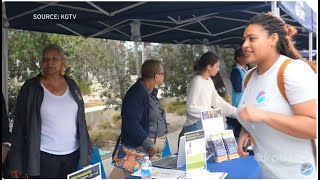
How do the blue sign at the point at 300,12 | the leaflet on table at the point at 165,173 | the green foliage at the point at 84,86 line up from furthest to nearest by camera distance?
the green foliage at the point at 84,86 → the blue sign at the point at 300,12 → the leaflet on table at the point at 165,173

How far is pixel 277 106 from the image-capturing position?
3.92 feet

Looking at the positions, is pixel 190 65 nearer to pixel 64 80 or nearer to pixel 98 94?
pixel 98 94

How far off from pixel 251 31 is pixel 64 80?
49.6 inches

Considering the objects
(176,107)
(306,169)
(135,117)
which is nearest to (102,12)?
(135,117)

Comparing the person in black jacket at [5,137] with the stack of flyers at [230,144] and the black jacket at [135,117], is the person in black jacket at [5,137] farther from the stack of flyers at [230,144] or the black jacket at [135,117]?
the stack of flyers at [230,144]

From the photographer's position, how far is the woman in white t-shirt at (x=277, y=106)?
1.14 m

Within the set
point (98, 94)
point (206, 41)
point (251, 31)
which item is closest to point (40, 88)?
point (251, 31)

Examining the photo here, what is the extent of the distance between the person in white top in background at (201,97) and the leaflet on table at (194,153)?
1011mm

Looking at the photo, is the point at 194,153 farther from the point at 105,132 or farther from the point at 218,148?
the point at 105,132

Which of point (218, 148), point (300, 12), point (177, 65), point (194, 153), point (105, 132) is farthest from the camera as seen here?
point (177, 65)

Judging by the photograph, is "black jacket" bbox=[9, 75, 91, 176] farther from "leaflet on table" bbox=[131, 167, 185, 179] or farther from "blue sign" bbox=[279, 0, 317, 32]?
"blue sign" bbox=[279, 0, 317, 32]

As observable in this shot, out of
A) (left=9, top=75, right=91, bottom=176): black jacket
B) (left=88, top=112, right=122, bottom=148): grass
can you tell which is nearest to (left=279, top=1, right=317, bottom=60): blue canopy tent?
(left=9, top=75, right=91, bottom=176): black jacket

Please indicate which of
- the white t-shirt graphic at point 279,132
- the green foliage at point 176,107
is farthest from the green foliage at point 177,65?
the white t-shirt graphic at point 279,132

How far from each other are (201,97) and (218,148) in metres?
0.82
